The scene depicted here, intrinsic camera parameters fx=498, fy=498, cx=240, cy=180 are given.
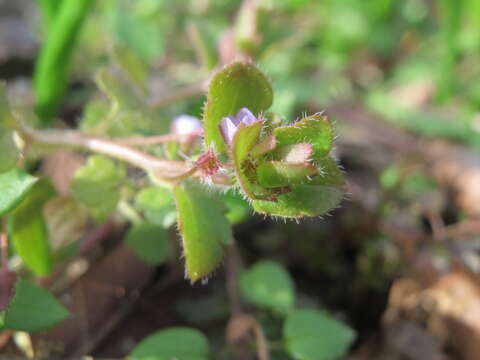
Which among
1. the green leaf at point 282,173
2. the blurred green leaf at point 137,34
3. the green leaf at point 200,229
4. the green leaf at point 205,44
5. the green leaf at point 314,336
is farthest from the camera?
the blurred green leaf at point 137,34

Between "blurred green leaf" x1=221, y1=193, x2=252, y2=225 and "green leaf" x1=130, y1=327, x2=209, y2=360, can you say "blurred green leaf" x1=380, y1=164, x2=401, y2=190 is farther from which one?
"green leaf" x1=130, y1=327, x2=209, y2=360

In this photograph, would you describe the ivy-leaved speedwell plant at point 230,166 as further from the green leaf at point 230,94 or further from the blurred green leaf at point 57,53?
the blurred green leaf at point 57,53

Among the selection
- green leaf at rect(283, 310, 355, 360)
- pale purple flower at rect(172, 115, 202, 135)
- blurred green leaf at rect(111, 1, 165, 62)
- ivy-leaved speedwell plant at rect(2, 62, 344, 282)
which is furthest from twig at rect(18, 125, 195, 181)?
blurred green leaf at rect(111, 1, 165, 62)

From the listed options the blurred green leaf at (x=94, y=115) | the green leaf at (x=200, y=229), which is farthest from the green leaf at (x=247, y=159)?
the blurred green leaf at (x=94, y=115)

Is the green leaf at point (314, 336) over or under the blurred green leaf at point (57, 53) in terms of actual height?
under

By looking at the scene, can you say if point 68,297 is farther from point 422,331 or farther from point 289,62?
point 289,62

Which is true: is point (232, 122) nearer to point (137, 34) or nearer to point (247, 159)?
point (247, 159)

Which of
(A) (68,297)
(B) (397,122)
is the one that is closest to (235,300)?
(A) (68,297)
